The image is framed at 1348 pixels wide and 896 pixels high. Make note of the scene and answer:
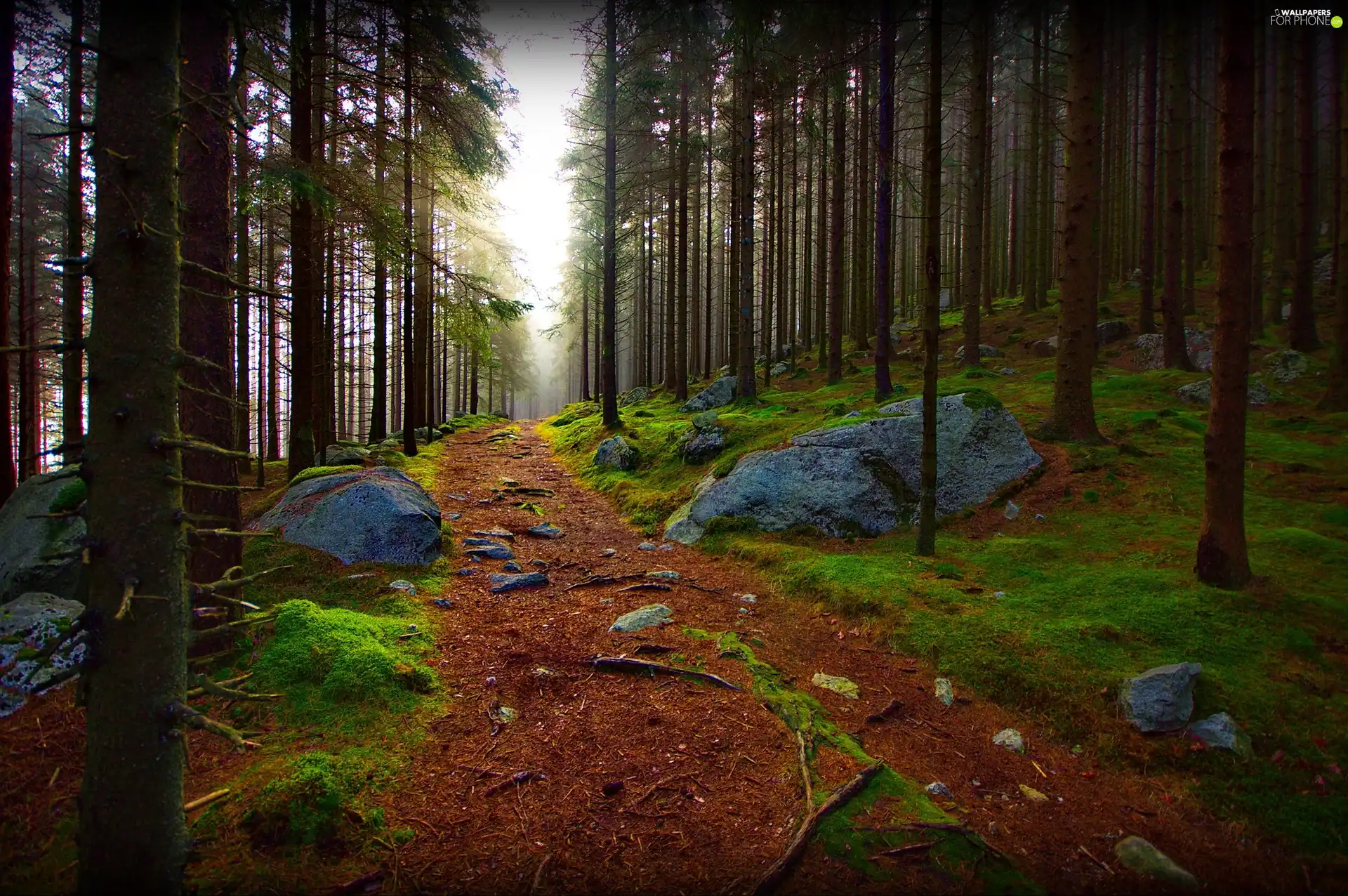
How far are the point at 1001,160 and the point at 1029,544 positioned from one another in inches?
1627

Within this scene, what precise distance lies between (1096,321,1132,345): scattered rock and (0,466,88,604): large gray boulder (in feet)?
75.5

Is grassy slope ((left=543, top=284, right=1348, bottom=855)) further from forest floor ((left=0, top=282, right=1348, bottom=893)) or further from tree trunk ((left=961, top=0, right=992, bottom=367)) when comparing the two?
tree trunk ((left=961, top=0, right=992, bottom=367))

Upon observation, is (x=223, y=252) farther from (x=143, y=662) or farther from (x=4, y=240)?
(x=4, y=240)

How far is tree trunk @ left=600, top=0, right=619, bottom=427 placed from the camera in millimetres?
16078

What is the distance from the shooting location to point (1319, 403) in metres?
10.9

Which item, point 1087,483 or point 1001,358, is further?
point 1001,358

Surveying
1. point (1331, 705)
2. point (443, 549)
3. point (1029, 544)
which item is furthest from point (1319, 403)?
point (443, 549)

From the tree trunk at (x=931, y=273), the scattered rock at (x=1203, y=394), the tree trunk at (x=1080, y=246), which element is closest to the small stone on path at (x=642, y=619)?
the tree trunk at (x=931, y=273)

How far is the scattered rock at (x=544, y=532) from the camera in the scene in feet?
30.8

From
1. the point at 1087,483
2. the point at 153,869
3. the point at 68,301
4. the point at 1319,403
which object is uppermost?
the point at 68,301

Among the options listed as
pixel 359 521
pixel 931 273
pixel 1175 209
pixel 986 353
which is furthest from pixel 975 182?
pixel 359 521

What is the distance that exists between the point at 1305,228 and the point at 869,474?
14301 mm

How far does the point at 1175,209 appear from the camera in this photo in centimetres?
1353

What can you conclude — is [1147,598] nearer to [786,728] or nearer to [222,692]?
[786,728]
